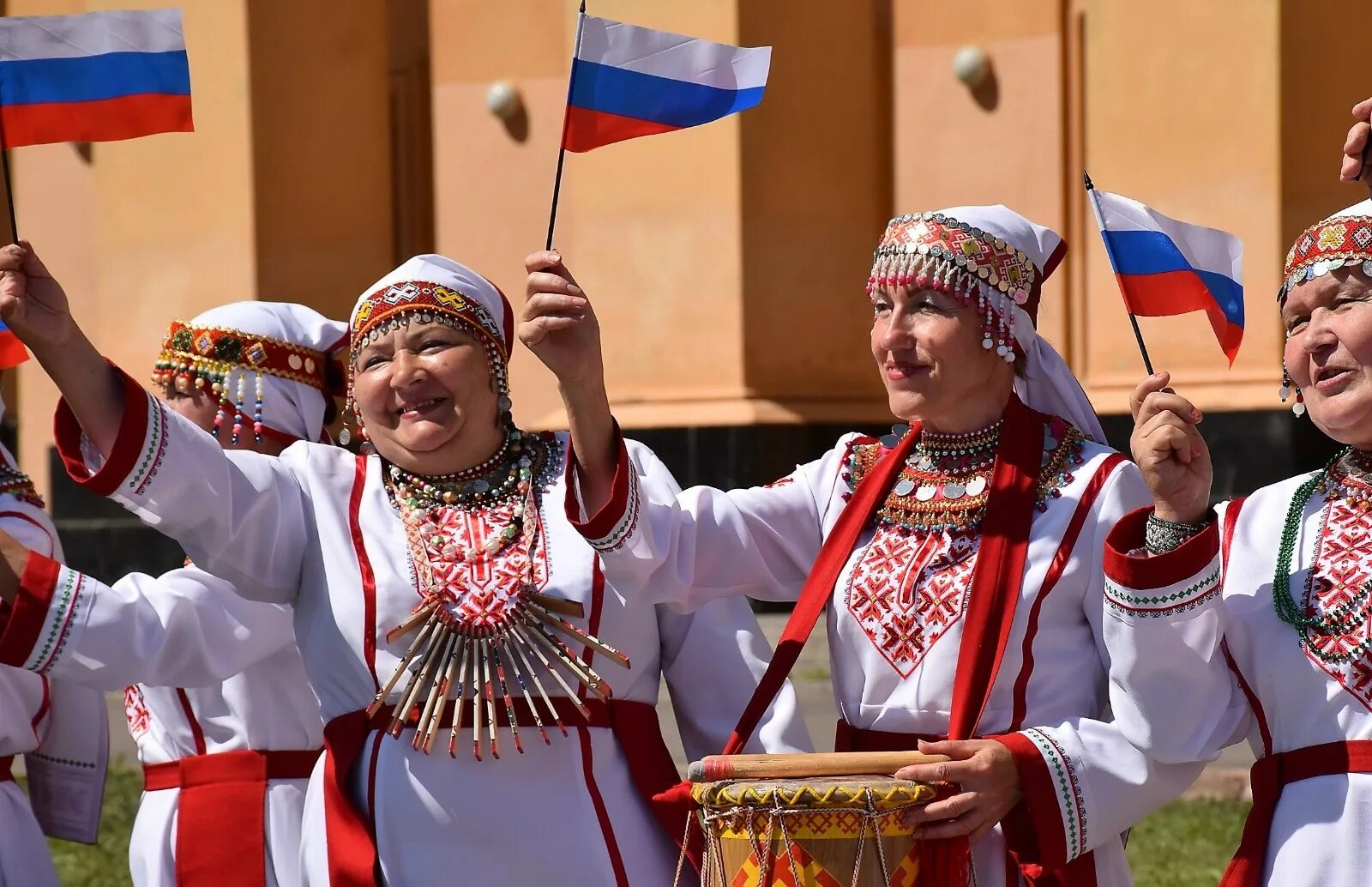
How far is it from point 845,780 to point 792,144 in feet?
24.0

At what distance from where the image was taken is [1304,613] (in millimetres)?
3365

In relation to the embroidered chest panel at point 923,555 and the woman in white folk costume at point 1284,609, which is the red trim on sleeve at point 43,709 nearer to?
the embroidered chest panel at point 923,555

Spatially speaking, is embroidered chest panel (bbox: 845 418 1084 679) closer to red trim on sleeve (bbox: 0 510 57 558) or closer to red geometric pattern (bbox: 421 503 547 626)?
red geometric pattern (bbox: 421 503 547 626)

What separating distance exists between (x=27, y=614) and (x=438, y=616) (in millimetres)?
733

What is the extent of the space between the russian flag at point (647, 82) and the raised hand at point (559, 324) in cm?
35

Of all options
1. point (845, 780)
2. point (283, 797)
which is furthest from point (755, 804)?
point (283, 797)

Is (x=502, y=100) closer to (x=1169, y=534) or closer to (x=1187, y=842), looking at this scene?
(x=1187, y=842)

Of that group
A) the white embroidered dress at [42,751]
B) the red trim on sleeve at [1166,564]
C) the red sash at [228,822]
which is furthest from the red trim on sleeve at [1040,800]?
the white embroidered dress at [42,751]

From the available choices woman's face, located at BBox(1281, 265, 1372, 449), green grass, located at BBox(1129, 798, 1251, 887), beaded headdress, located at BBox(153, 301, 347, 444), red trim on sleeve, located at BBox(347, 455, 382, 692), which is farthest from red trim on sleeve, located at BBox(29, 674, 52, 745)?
green grass, located at BBox(1129, 798, 1251, 887)

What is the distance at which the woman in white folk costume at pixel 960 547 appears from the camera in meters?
3.50

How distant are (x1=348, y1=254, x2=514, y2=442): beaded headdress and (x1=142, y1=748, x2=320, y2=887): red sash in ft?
3.28

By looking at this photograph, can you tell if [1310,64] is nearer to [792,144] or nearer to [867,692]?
[792,144]

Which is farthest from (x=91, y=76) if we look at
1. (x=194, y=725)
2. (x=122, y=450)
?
(x=194, y=725)

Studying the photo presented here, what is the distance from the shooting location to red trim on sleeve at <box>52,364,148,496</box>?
358 centimetres
